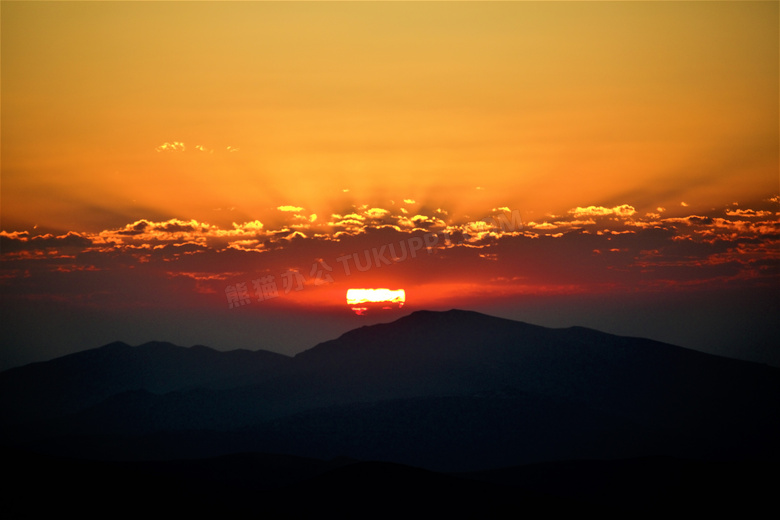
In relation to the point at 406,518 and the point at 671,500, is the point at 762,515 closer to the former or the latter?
the point at 671,500

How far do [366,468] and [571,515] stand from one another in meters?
27.0

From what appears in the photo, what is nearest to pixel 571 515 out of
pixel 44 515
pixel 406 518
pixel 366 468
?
pixel 406 518

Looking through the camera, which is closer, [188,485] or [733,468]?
[188,485]

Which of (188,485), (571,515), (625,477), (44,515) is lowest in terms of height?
(625,477)

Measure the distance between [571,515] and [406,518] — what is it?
19553 mm

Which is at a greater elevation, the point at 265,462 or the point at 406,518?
the point at 406,518

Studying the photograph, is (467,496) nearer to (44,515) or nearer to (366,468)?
→ (366,468)

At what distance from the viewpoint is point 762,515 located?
10994cm

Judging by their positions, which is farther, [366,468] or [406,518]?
[366,468]

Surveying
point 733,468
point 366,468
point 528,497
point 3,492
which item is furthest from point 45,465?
point 733,468

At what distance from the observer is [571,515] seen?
94.9m

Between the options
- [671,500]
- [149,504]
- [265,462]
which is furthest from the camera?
[265,462]

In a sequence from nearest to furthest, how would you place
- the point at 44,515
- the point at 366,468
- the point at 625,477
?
the point at 44,515, the point at 366,468, the point at 625,477

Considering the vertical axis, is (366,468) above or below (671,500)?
above
